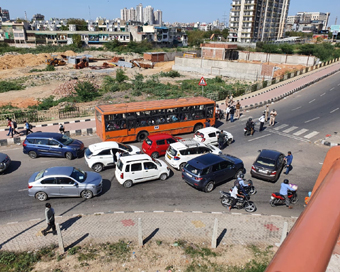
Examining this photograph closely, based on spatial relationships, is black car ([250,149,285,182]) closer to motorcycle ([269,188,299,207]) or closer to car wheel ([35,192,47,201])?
motorcycle ([269,188,299,207])

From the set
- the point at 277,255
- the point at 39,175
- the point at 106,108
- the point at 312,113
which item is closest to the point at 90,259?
the point at 39,175

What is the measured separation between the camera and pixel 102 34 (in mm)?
115500

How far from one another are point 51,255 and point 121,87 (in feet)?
101

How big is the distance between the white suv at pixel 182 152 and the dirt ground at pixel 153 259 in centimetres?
640

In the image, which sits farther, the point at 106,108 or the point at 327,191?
the point at 106,108

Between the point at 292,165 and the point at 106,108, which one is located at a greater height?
the point at 106,108

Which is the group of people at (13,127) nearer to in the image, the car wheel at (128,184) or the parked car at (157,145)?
the parked car at (157,145)

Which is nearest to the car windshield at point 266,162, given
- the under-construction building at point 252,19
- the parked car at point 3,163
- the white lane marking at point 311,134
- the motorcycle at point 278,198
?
the motorcycle at point 278,198

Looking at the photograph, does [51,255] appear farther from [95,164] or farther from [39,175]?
[95,164]

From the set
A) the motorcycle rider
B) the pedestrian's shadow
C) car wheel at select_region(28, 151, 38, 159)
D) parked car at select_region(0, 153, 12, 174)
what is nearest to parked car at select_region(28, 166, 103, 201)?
the pedestrian's shadow

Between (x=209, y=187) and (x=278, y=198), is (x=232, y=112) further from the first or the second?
(x=278, y=198)

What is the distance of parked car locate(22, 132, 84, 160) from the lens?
55.5 feet

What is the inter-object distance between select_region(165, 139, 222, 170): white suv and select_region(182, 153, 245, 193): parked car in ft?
5.41

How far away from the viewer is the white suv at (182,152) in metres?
15.9
